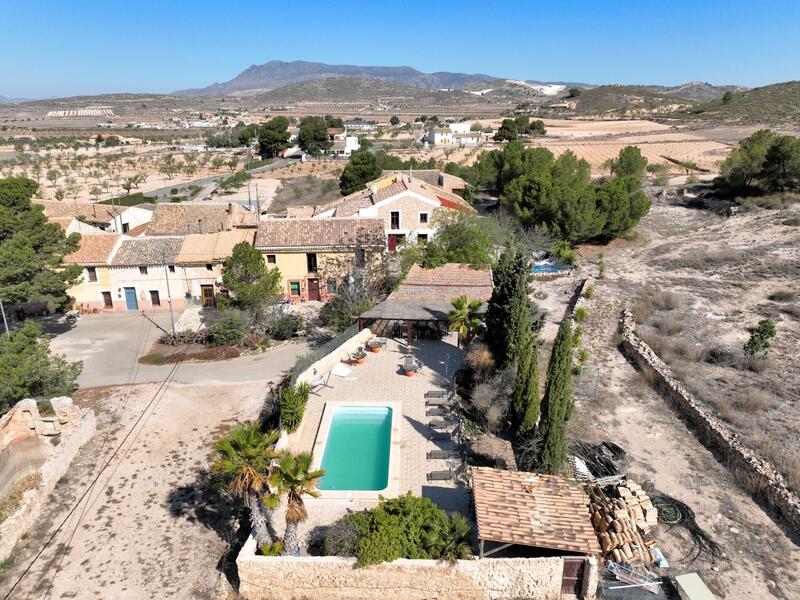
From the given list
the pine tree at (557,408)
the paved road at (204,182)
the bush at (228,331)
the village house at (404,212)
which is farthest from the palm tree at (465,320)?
the paved road at (204,182)

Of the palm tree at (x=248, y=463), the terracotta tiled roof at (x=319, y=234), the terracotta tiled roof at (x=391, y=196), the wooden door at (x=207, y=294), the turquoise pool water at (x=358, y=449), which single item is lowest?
the turquoise pool water at (x=358, y=449)

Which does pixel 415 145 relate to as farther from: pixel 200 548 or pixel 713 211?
pixel 200 548

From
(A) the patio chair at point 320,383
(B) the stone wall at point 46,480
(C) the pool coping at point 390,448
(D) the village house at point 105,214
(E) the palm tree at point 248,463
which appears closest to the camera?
(E) the palm tree at point 248,463

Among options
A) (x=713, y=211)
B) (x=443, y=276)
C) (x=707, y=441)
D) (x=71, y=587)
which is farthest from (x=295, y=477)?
(x=713, y=211)

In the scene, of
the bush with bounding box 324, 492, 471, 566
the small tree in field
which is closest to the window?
the bush with bounding box 324, 492, 471, 566

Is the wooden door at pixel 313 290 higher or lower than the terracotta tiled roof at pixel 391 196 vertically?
lower

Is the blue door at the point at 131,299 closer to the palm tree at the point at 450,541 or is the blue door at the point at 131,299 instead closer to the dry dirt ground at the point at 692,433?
the dry dirt ground at the point at 692,433
